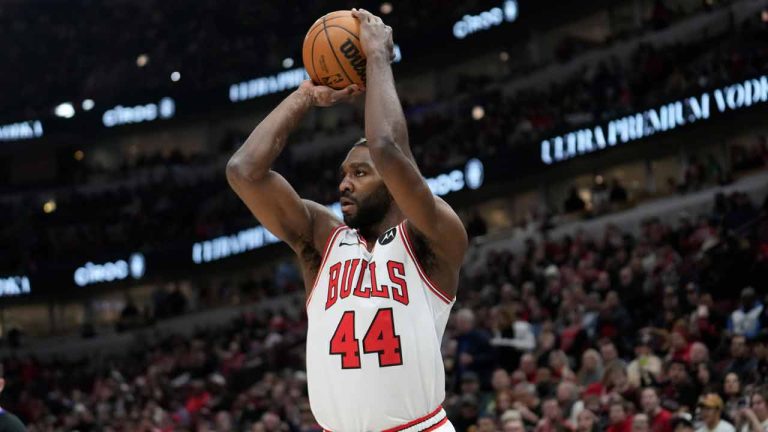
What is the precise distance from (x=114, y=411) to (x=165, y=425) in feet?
16.5

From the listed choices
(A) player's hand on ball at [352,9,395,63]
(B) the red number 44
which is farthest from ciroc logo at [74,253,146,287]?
(B) the red number 44

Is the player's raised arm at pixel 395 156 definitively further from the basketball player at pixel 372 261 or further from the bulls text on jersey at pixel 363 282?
the bulls text on jersey at pixel 363 282

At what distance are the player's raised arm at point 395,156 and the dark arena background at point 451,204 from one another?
2.67ft

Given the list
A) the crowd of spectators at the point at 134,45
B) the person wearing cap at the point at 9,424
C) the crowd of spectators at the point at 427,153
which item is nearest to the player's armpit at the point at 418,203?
the person wearing cap at the point at 9,424

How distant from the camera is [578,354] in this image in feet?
49.6

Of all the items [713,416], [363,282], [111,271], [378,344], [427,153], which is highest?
[427,153]

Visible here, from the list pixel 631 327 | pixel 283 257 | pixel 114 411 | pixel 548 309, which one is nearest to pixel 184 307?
pixel 283 257

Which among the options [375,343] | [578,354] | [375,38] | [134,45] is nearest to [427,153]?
[134,45]

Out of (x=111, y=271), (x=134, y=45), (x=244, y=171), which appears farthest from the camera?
(x=134, y=45)

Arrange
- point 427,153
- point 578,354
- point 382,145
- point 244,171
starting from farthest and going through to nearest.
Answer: point 427,153 < point 578,354 < point 244,171 < point 382,145

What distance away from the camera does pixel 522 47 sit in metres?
34.0

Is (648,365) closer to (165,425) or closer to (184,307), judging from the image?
(165,425)

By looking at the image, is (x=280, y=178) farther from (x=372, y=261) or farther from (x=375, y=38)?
(x=375, y=38)

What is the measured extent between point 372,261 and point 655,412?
6.87 metres
